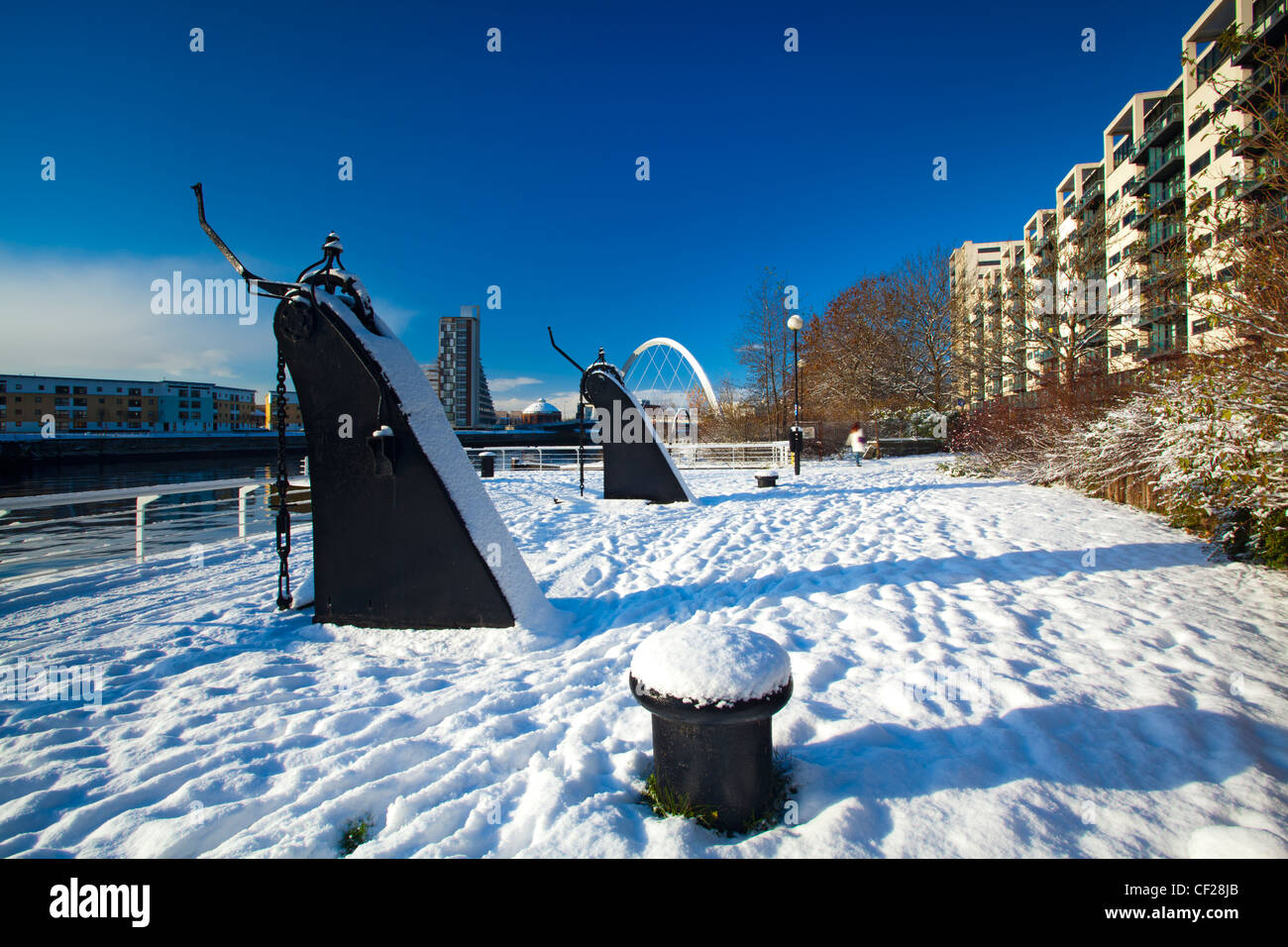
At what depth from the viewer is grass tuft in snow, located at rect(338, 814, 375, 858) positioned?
1.98 metres

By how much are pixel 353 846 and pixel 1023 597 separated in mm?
5091

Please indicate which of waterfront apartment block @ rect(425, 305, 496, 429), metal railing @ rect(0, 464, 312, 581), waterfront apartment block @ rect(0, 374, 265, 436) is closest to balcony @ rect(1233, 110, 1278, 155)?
metal railing @ rect(0, 464, 312, 581)

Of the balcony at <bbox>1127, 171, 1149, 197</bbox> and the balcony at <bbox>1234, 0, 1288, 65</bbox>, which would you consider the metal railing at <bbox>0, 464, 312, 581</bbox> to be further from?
the balcony at <bbox>1127, 171, 1149, 197</bbox>

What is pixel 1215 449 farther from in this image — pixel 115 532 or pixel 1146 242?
pixel 1146 242

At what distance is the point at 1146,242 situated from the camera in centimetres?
3203

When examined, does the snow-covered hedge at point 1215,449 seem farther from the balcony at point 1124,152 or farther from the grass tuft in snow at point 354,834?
the balcony at point 1124,152

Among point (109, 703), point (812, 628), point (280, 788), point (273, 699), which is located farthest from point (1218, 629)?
point (109, 703)

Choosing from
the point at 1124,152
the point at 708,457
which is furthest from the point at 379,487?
the point at 1124,152

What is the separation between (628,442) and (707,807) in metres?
9.42

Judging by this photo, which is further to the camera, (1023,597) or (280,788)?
(1023,597)

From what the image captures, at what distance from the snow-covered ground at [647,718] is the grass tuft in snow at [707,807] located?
57 mm

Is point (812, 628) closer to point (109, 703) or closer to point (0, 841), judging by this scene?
point (0, 841)

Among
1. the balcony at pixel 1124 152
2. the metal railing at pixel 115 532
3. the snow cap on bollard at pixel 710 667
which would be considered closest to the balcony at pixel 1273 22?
the balcony at pixel 1124 152
